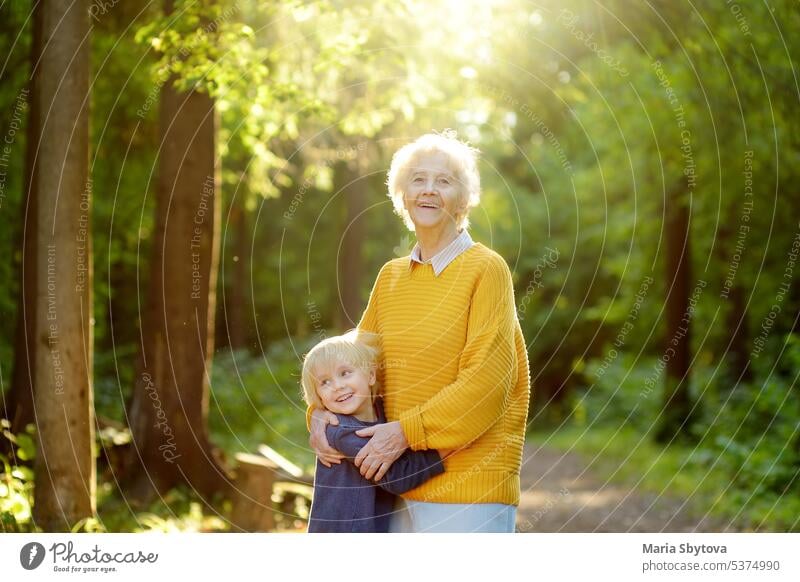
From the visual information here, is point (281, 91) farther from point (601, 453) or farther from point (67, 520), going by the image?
point (601, 453)

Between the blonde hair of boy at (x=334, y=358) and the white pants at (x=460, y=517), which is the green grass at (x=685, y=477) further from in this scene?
the blonde hair of boy at (x=334, y=358)

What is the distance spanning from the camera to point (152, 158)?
42.7 feet

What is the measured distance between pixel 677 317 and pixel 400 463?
11.8m

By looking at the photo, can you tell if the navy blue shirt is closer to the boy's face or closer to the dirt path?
the boy's face

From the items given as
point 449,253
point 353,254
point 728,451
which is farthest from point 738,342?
point 449,253

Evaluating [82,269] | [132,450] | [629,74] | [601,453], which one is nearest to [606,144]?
[629,74]

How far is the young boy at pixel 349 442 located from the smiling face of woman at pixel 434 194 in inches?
22.4

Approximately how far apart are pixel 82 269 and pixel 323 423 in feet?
7.72

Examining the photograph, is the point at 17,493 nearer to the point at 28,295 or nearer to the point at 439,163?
the point at 28,295

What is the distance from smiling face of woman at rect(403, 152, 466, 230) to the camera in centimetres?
409

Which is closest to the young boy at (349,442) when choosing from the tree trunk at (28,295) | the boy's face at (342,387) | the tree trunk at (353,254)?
the boy's face at (342,387)

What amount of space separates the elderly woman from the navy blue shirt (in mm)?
41

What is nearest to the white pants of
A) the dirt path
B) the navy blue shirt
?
the navy blue shirt

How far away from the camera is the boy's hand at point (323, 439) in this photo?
13.1 ft
